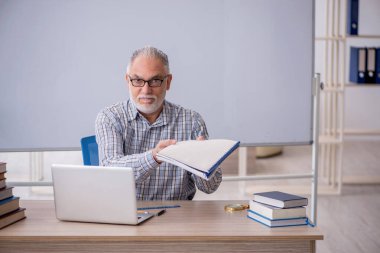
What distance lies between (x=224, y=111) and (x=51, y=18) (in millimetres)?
1119

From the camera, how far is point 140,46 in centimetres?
358

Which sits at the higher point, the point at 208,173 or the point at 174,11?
the point at 174,11

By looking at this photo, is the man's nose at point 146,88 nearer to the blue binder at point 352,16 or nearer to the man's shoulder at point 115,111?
the man's shoulder at point 115,111

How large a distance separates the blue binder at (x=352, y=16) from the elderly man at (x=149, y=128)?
309 centimetres

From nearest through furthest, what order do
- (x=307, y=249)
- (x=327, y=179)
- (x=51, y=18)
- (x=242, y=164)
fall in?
(x=307, y=249) → (x=51, y=18) → (x=242, y=164) → (x=327, y=179)

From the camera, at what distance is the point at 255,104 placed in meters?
3.72

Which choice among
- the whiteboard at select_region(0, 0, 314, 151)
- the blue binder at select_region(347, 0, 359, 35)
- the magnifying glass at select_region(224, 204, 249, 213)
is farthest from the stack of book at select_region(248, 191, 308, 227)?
the blue binder at select_region(347, 0, 359, 35)

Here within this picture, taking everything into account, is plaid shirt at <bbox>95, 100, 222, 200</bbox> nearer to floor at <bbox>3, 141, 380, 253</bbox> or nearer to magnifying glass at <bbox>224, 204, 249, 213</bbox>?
magnifying glass at <bbox>224, 204, 249, 213</bbox>

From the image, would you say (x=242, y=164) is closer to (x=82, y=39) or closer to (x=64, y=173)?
(x=82, y=39)

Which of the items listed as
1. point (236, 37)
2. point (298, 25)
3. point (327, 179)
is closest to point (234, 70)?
point (236, 37)

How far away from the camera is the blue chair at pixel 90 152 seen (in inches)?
108

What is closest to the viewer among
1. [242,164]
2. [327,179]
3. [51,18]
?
[51,18]

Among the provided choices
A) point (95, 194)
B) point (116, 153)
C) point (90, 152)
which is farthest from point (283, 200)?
point (90, 152)

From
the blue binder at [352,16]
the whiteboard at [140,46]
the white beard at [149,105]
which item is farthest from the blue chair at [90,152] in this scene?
the blue binder at [352,16]
